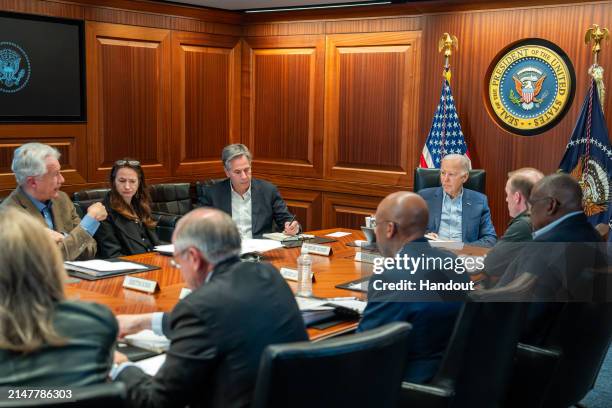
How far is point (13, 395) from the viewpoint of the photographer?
1656 mm

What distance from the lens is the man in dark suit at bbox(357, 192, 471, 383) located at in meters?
2.47

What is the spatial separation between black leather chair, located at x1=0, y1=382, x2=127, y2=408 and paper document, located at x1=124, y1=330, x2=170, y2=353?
799 mm

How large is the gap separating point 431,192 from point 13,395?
377 centimetres

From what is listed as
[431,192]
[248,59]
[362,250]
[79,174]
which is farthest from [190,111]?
[362,250]

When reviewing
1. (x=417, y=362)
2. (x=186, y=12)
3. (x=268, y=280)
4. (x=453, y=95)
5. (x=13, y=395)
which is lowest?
(x=417, y=362)

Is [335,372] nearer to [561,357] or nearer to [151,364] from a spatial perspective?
[151,364]

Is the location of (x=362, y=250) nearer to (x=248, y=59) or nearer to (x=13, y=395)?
(x=13, y=395)

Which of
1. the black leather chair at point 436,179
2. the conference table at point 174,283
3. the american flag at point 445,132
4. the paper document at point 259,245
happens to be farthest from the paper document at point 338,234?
the american flag at point 445,132

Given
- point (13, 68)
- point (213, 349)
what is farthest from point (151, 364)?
A: point (13, 68)

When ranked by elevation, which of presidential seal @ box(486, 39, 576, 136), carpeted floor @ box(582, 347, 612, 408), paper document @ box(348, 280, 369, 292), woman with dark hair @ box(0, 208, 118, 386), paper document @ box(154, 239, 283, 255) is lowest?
carpeted floor @ box(582, 347, 612, 408)

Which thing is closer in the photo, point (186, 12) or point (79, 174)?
point (79, 174)

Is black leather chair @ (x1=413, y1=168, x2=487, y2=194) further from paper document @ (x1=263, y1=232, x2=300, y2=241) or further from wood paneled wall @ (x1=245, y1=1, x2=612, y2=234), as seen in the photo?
paper document @ (x1=263, y1=232, x2=300, y2=241)

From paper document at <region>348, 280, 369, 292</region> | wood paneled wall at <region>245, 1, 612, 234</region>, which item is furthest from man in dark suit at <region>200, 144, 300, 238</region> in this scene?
wood paneled wall at <region>245, 1, 612, 234</region>

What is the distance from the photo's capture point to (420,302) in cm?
248
